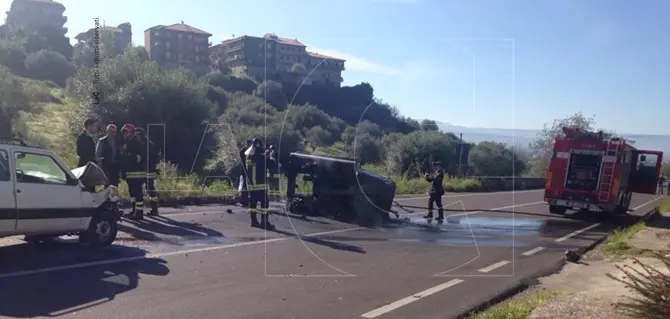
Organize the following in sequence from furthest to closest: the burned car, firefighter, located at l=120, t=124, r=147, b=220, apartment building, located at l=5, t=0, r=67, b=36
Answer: apartment building, located at l=5, t=0, r=67, b=36, the burned car, firefighter, located at l=120, t=124, r=147, b=220

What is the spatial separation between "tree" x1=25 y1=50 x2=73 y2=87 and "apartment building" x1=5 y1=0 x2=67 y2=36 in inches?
936

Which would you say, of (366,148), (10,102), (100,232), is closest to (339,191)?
(366,148)

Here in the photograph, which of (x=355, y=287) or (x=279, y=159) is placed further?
(x=279, y=159)

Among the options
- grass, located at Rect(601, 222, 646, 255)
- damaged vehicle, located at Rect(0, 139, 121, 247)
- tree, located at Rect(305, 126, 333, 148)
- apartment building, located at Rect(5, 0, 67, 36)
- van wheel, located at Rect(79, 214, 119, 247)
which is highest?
apartment building, located at Rect(5, 0, 67, 36)

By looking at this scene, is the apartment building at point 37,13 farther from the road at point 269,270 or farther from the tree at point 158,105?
the road at point 269,270

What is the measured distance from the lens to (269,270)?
27.5ft

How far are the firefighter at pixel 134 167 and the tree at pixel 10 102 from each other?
71.0ft

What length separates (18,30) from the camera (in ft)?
274

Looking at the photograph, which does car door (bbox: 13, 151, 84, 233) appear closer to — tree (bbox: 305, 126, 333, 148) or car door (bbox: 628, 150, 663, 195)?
tree (bbox: 305, 126, 333, 148)

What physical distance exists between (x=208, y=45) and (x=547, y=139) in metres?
43.7

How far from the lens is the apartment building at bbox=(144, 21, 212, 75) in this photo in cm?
7062

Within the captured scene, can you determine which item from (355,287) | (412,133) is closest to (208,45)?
(412,133)

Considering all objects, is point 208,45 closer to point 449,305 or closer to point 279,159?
point 279,159

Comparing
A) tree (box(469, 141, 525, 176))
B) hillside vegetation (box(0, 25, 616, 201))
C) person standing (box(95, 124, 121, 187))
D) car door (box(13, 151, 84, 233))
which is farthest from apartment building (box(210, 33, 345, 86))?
tree (box(469, 141, 525, 176))
